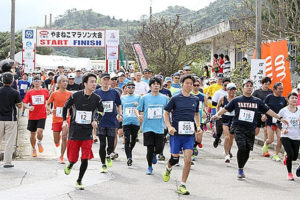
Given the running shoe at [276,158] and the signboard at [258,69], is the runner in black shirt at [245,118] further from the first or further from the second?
the signboard at [258,69]

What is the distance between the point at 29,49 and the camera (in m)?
31.5

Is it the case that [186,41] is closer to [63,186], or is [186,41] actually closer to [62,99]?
[62,99]

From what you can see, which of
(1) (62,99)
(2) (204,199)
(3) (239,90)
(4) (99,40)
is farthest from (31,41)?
(2) (204,199)

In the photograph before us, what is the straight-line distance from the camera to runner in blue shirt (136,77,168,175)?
10.2 metres

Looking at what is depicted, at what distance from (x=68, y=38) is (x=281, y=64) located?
18487mm

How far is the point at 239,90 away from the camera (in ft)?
67.9

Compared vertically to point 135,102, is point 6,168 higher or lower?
lower

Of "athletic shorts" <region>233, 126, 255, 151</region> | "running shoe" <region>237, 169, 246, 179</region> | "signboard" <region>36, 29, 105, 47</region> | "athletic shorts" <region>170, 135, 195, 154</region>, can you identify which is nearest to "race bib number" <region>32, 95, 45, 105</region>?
"athletic shorts" <region>170, 135, 195, 154</region>

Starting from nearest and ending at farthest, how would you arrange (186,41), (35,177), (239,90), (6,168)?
(35,177) → (6,168) → (239,90) → (186,41)

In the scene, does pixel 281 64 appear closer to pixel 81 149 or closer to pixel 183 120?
pixel 183 120

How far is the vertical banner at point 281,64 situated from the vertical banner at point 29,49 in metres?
17.1

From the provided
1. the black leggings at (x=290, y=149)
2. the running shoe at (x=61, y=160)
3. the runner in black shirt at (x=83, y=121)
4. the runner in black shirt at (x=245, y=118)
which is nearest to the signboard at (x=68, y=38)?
the running shoe at (x=61, y=160)

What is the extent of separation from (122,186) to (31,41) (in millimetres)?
24567

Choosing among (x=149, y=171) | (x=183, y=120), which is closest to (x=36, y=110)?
(x=149, y=171)
